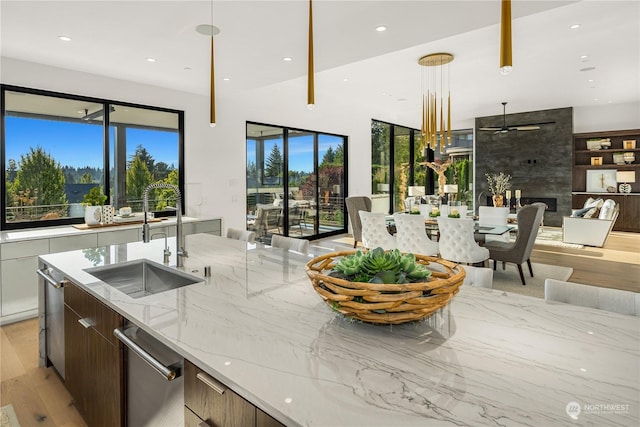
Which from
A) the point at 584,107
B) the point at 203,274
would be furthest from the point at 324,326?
the point at 584,107

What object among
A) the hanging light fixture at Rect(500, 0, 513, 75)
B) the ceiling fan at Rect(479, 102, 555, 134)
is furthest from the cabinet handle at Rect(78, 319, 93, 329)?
the ceiling fan at Rect(479, 102, 555, 134)

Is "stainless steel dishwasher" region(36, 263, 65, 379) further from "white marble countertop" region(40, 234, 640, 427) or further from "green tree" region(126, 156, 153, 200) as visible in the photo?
"green tree" region(126, 156, 153, 200)

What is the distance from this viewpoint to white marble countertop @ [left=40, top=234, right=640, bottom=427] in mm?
785

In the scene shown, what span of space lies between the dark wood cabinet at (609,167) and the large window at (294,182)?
609cm

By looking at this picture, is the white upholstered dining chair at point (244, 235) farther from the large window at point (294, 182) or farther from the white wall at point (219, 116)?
the large window at point (294, 182)

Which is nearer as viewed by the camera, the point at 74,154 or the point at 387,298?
the point at 387,298

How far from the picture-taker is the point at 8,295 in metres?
3.46

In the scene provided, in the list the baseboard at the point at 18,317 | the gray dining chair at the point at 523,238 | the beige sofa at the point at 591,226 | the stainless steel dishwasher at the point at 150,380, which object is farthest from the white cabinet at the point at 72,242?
the beige sofa at the point at 591,226

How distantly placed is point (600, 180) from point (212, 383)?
10985 mm

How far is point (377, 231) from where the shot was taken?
197 inches

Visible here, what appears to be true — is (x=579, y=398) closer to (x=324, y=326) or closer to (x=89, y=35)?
(x=324, y=326)

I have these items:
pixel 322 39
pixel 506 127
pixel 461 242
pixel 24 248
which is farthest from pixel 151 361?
pixel 506 127

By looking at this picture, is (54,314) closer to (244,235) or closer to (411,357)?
(244,235)

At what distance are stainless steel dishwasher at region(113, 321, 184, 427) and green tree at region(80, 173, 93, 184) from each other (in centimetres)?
376
